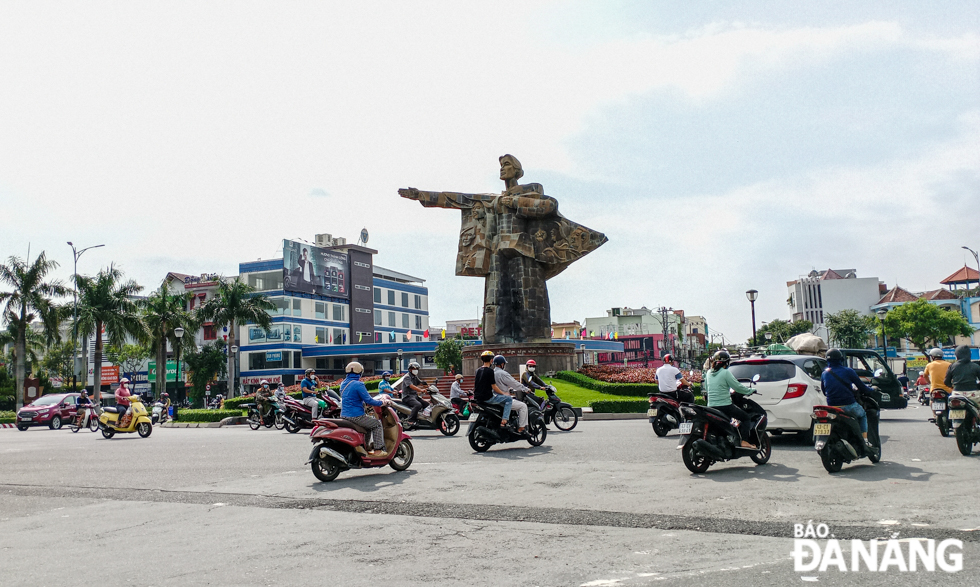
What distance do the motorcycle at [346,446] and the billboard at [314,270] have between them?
205 feet

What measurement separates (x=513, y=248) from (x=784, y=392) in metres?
23.1

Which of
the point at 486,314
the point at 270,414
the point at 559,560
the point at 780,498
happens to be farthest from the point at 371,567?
the point at 486,314

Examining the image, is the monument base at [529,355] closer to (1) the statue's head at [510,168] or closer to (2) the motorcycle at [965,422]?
(1) the statue's head at [510,168]

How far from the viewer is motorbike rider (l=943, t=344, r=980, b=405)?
11.3 metres

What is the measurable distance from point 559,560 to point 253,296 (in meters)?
54.1

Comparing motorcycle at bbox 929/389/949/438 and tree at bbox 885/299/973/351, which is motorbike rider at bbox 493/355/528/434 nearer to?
motorcycle at bbox 929/389/949/438

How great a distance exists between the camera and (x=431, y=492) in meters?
9.48

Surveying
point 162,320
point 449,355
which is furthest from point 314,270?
point 449,355

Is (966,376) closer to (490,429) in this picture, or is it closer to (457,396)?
(490,429)

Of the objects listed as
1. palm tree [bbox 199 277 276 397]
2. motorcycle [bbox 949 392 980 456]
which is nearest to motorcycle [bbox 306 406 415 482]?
motorcycle [bbox 949 392 980 456]

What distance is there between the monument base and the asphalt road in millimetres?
21706

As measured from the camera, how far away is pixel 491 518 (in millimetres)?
7750

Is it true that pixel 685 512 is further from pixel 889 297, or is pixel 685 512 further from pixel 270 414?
pixel 889 297

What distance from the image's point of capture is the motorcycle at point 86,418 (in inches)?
1089
